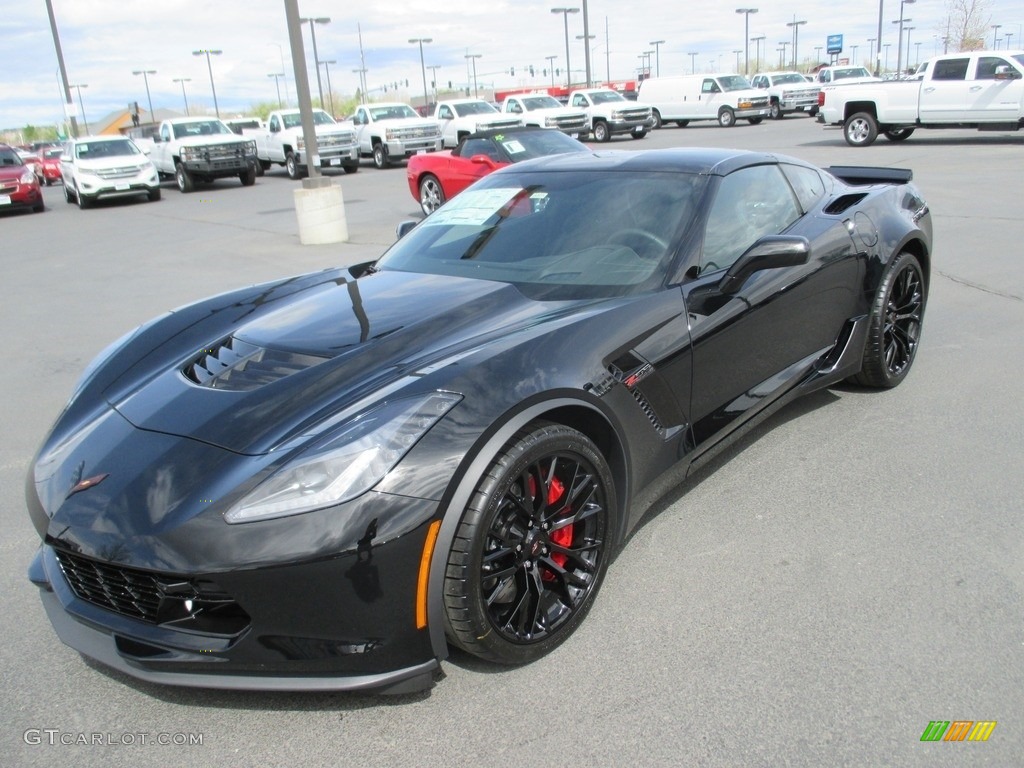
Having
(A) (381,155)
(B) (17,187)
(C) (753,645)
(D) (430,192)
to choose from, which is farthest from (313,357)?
(A) (381,155)

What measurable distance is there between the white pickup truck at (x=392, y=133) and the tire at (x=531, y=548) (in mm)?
23650

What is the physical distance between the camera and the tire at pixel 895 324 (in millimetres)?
4617

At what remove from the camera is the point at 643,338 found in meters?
3.11

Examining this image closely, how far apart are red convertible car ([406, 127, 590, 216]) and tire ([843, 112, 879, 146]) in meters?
10.9

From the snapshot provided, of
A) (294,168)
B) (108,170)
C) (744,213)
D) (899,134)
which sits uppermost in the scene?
(744,213)

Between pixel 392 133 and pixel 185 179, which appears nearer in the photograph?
pixel 185 179

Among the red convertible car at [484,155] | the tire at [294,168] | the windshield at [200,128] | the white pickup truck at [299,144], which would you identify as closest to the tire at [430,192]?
the red convertible car at [484,155]

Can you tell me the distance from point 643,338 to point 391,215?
12.1m

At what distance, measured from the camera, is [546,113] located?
91.1 ft

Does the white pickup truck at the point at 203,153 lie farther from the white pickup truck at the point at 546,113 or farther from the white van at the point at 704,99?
the white van at the point at 704,99

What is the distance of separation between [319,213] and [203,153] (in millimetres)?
12211

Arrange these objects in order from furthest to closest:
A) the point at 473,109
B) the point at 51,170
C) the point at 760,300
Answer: the point at 51,170
the point at 473,109
the point at 760,300

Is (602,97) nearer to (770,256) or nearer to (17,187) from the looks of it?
(17,187)

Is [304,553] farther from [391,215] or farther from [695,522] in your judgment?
[391,215]
